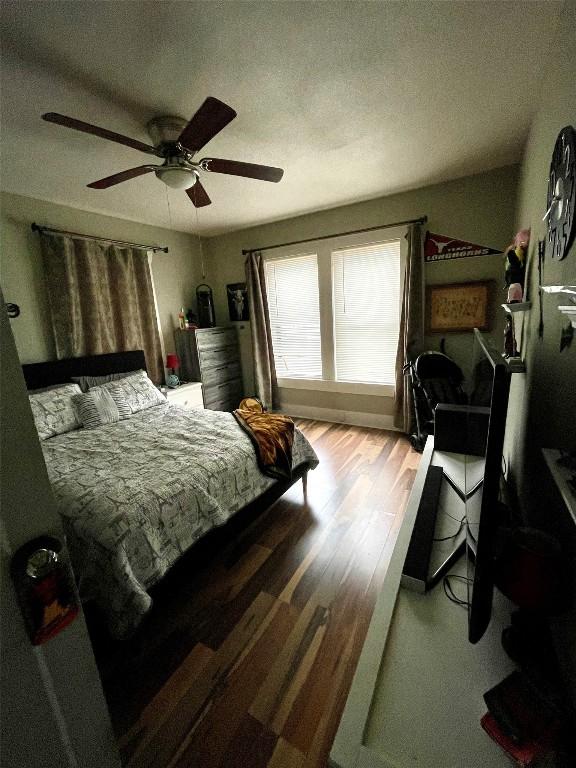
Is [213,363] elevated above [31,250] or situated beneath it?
situated beneath

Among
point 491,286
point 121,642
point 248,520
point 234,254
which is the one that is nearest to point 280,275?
point 234,254

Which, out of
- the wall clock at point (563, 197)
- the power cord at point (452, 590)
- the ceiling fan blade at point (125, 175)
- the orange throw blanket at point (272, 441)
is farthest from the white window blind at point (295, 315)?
the power cord at point (452, 590)

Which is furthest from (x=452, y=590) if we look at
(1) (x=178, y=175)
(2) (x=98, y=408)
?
(2) (x=98, y=408)

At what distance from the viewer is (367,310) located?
11.9ft

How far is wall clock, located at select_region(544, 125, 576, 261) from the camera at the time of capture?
973 mm

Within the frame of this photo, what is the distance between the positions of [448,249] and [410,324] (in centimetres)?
80

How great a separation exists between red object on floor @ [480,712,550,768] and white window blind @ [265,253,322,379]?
12.0 ft

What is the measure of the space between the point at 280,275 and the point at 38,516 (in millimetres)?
3911

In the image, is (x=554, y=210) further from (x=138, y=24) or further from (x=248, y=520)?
(x=248, y=520)

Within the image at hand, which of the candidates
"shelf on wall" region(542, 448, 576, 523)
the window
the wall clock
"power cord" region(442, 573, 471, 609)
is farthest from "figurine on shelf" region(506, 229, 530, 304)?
the window

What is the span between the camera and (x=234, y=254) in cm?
438

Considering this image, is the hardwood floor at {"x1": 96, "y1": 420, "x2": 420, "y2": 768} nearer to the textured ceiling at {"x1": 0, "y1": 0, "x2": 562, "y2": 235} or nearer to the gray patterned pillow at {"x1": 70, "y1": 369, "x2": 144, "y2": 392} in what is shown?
the gray patterned pillow at {"x1": 70, "y1": 369, "x2": 144, "y2": 392}

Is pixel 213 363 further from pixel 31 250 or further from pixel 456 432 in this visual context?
pixel 456 432

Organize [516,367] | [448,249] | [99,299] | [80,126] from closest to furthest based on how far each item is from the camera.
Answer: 1. [516,367]
2. [80,126]
3. [448,249]
4. [99,299]
